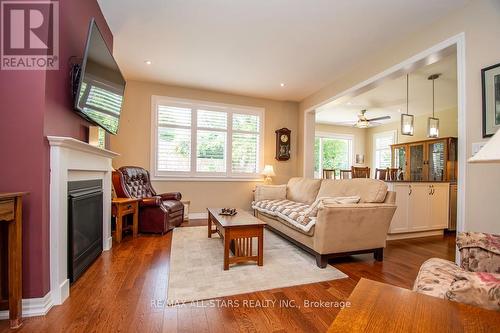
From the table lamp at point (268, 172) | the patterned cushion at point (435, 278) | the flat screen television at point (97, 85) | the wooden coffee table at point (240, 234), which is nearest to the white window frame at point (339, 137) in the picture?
the table lamp at point (268, 172)

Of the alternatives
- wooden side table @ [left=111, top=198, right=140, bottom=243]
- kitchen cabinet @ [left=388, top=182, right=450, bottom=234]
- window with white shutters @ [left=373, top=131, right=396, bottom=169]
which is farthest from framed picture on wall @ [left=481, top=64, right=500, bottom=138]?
window with white shutters @ [left=373, top=131, right=396, bottom=169]

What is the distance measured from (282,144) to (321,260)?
345 centimetres

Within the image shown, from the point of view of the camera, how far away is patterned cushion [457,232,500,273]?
49.7 inches

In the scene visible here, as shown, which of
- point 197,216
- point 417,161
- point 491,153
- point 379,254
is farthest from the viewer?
point 417,161

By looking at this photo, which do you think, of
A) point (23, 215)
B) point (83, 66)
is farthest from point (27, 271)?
point (83, 66)

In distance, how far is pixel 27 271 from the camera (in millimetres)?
1562

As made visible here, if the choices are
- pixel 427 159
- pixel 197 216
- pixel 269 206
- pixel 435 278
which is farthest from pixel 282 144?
pixel 435 278

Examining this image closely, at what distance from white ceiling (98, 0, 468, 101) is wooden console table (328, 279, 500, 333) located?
8.68 feet

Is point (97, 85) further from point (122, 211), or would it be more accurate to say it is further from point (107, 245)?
point (107, 245)

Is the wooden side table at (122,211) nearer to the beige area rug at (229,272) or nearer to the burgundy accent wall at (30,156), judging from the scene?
the beige area rug at (229,272)

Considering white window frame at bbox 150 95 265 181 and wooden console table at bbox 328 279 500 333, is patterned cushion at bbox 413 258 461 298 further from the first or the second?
white window frame at bbox 150 95 265 181

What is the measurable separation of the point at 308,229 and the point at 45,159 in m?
2.33

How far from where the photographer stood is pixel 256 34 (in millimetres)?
2947

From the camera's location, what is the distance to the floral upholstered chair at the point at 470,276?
71 centimetres
